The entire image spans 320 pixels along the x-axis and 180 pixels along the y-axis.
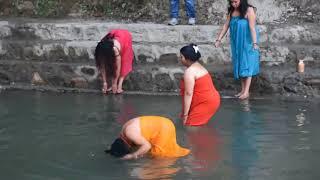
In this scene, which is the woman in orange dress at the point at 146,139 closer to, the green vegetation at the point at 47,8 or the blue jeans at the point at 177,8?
the blue jeans at the point at 177,8

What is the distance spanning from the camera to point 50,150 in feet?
23.0

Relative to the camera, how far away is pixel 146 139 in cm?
649

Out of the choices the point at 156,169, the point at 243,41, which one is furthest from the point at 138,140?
the point at 243,41

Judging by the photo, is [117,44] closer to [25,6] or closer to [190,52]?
[190,52]

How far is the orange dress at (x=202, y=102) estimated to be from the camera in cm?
799

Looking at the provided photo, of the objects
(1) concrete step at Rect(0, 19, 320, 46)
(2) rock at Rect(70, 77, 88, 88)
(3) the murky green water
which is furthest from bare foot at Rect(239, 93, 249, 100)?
(2) rock at Rect(70, 77, 88, 88)

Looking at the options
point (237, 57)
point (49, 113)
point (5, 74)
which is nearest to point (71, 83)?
point (5, 74)

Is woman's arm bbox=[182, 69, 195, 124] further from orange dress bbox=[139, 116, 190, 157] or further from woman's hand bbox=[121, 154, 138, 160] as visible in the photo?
woman's hand bbox=[121, 154, 138, 160]

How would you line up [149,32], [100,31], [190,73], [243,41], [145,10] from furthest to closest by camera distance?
1. [145,10]
2. [100,31]
3. [149,32]
4. [243,41]
5. [190,73]

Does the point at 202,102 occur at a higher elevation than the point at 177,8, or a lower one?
lower

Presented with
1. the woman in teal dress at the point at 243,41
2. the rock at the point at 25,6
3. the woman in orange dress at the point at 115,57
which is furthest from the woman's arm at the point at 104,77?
the rock at the point at 25,6

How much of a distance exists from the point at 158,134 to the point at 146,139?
135 millimetres

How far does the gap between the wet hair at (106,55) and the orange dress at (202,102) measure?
2262 mm

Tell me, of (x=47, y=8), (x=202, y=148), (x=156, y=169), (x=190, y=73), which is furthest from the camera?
(x=47, y=8)
